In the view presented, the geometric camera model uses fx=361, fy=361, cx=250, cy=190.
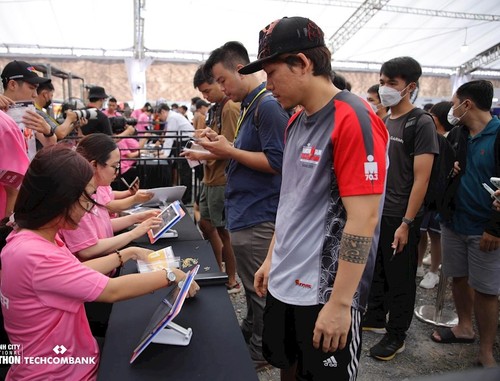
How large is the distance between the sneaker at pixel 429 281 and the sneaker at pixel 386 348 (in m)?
1.20

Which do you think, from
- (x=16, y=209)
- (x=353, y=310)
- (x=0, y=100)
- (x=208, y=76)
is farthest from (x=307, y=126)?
(x=0, y=100)

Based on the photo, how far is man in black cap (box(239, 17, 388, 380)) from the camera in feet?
3.25

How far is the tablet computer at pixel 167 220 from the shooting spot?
1.89 m

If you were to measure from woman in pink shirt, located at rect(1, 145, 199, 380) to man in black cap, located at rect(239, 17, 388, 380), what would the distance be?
0.60m

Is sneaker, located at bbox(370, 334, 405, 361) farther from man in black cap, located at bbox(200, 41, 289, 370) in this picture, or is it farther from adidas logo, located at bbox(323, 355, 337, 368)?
adidas logo, located at bbox(323, 355, 337, 368)

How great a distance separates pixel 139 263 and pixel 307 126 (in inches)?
40.6

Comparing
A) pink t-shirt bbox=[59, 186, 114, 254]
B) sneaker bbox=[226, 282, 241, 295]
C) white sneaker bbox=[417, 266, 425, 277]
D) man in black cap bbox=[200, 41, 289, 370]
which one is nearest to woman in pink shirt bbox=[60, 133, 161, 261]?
pink t-shirt bbox=[59, 186, 114, 254]

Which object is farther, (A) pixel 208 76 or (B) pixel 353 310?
(A) pixel 208 76

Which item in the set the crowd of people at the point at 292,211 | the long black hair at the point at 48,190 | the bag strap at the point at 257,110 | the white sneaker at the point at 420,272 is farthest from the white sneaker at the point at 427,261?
the long black hair at the point at 48,190

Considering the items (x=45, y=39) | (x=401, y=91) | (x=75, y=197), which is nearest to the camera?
(x=75, y=197)

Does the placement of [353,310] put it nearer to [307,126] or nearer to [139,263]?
[307,126]

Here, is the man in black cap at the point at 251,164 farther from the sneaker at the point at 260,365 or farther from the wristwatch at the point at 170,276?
the wristwatch at the point at 170,276

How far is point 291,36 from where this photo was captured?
3.48ft

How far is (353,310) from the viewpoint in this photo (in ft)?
3.73
